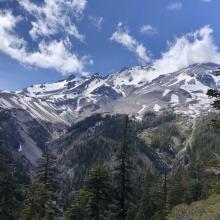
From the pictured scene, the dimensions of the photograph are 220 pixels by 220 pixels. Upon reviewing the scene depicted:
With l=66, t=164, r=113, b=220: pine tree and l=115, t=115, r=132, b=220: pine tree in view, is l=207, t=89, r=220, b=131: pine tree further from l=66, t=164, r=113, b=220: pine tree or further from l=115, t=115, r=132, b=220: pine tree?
l=66, t=164, r=113, b=220: pine tree

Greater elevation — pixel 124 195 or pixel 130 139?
pixel 130 139

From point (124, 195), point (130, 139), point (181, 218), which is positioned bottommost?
point (181, 218)

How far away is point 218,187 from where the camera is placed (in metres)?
25.4

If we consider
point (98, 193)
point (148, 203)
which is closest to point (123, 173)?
point (98, 193)

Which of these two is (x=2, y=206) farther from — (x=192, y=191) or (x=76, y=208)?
(x=192, y=191)

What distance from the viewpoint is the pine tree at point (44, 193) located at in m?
45.7

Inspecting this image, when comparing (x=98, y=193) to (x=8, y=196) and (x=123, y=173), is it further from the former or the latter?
(x=8, y=196)

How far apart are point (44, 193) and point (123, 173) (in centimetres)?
792

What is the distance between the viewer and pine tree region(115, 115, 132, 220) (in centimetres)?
4456

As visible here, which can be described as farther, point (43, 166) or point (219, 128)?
point (43, 166)

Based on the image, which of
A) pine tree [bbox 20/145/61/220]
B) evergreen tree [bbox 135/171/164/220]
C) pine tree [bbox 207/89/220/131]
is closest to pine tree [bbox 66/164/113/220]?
pine tree [bbox 20/145/61/220]

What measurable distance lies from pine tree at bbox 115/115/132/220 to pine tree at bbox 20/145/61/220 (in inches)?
246

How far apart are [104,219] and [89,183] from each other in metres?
4.72

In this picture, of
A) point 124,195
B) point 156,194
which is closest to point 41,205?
point 124,195
